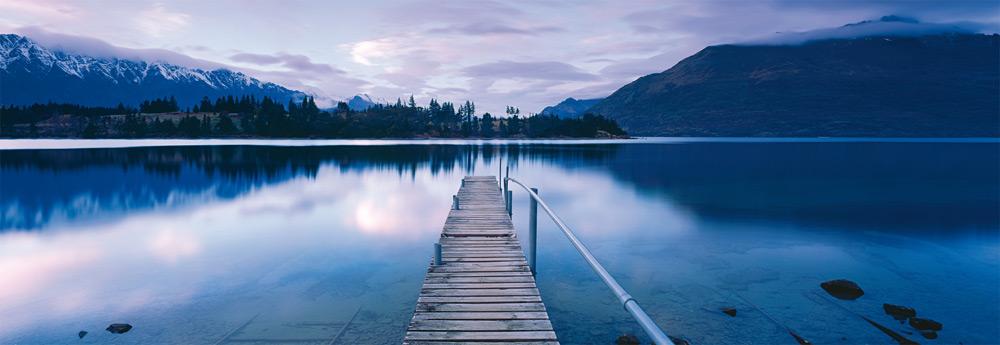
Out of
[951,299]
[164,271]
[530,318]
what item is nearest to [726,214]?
[951,299]

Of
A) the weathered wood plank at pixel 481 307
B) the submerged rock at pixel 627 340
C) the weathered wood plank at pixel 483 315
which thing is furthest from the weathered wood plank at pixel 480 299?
the submerged rock at pixel 627 340

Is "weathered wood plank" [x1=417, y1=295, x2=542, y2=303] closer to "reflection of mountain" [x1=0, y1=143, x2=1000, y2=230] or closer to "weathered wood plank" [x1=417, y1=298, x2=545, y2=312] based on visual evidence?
"weathered wood plank" [x1=417, y1=298, x2=545, y2=312]

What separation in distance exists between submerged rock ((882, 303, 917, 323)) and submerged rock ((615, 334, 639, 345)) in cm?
724

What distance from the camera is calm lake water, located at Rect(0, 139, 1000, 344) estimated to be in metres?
12.1

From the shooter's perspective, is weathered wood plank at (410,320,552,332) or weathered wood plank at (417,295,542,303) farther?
weathered wood plank at (417,295,542,303)

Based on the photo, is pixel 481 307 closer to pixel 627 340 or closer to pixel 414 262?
pixel 627 340

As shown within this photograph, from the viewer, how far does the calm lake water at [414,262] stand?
476 inches

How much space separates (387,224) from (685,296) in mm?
16143

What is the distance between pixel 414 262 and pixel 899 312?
14.4m

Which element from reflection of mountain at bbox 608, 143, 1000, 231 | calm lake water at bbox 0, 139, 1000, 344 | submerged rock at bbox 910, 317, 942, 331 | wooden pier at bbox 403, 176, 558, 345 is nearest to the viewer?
wooden pier at bbox 403, 176, 558, 345

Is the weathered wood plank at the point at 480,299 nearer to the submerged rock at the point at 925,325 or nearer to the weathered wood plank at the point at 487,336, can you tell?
the weathered wood plank at the point at 487,336

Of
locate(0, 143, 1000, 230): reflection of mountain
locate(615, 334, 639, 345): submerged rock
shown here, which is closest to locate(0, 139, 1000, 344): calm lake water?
locate(0, 143, 1000, 230): reflection of mountain

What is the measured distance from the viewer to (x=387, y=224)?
25.8 metres

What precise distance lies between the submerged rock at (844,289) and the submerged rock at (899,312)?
3.34 feet
